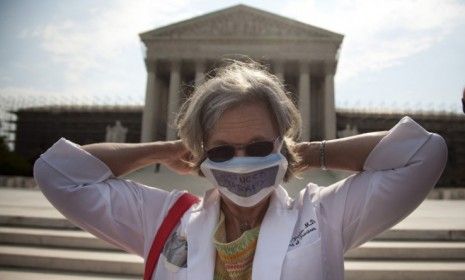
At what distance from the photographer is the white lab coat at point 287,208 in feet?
5.87

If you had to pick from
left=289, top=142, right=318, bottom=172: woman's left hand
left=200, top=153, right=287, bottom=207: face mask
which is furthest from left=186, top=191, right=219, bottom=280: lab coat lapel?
left=289, top=142, right=318, bottom=172: woman's left hand

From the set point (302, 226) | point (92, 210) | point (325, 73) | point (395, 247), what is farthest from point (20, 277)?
point (325, 73)

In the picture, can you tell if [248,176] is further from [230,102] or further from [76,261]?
[76,261]

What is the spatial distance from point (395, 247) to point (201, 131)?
5543 millimetres

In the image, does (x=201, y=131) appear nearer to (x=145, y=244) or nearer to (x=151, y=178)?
(x=145, y=244)

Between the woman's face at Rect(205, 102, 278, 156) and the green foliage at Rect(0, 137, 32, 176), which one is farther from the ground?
the woman's face at Rect(205, 102, 278, 156)

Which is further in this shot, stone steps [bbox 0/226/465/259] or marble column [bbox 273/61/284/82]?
marble column [bbox 273/61/284/82]

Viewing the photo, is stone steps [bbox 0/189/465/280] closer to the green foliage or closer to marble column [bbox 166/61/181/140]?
marble column [bbox 166/61/181/140]

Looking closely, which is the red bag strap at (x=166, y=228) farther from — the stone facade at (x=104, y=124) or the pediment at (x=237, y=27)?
the stone facade at (x=104, y=124)

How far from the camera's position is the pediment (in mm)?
40656

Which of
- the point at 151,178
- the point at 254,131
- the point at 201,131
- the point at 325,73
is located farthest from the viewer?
the point at 325,73

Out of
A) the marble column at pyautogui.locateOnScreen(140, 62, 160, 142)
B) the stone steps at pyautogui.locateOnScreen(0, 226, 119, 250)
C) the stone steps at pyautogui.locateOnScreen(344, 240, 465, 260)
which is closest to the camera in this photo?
the stone steps at pyautogui.locateOnScreen(344, 240, 465, 260)

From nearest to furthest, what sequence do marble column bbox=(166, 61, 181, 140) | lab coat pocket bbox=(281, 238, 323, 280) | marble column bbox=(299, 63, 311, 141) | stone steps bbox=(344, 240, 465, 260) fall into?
1. lab coat pocket bbox=(281, 238, 323, 280)
2. stone steps bbox=(344, 240, 465, 260)
3. marble column bbox=(299, 63, 311, 141)
4. marble column bbox=(166, 61, 181, 140)

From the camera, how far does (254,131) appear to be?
1.98 metres
